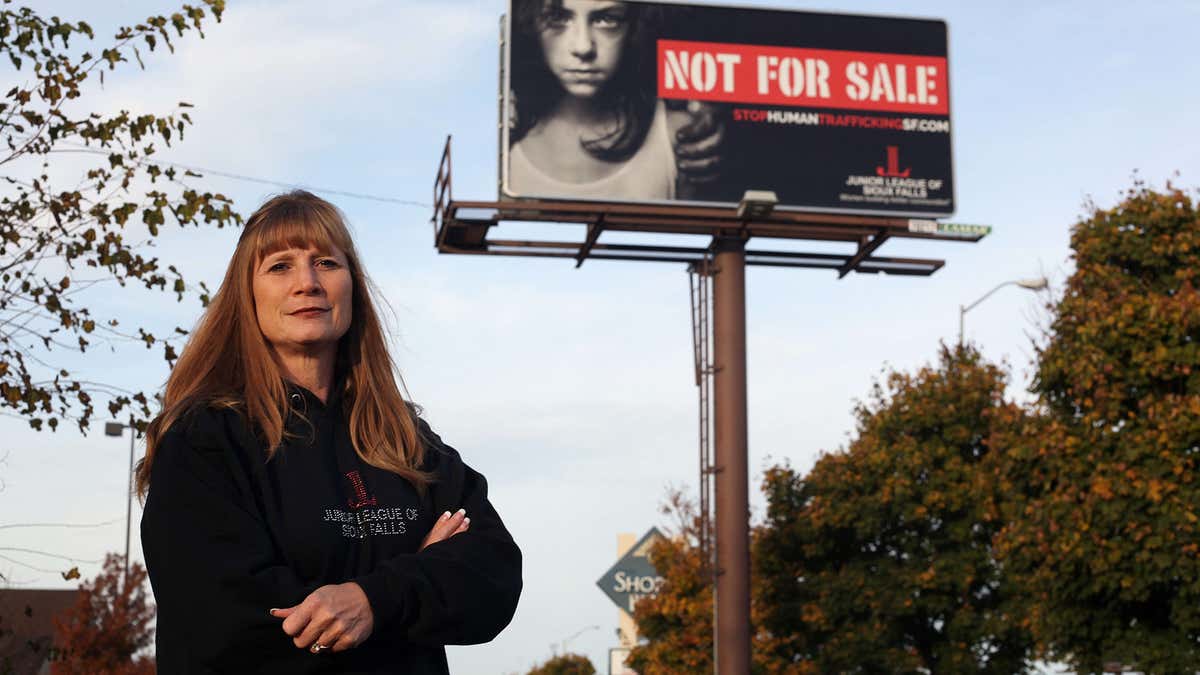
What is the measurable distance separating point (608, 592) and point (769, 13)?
48.1 metres

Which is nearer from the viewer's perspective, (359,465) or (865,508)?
(359,465)

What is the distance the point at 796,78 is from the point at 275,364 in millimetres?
25012

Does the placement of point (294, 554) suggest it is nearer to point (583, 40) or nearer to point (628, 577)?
point (583, 40)

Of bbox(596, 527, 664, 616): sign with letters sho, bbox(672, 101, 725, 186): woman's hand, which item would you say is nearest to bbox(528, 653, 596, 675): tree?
bbox(596, 527, 664, 616): sign with letters sho

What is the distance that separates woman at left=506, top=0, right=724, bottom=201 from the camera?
85.3ft

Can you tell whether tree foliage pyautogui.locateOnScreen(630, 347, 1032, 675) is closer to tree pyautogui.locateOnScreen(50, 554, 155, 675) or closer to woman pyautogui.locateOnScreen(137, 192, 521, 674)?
tree pyautogui.locateOnScreen(50, 554, 155, 675)

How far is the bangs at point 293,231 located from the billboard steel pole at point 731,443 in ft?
79.4

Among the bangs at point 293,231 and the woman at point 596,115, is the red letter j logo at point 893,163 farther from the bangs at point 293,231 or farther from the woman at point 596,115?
the bangs at point 293,231

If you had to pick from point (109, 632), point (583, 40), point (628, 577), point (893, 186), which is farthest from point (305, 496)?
point (628, 577)

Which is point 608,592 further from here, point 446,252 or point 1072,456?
point 1072,456

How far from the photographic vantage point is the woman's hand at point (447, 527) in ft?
10.1

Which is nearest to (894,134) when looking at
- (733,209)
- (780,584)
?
(733,209)

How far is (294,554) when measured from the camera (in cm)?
289

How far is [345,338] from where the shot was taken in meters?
3.37
